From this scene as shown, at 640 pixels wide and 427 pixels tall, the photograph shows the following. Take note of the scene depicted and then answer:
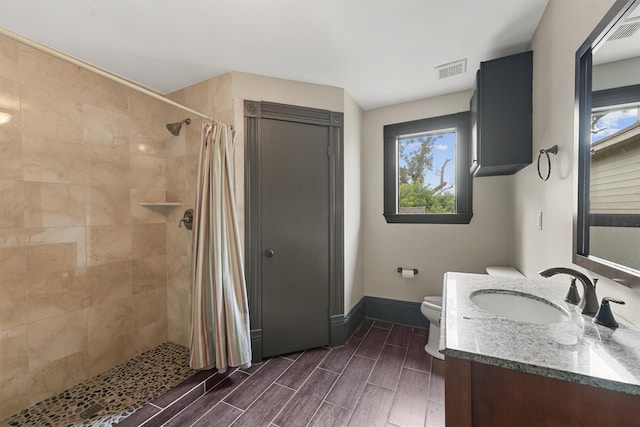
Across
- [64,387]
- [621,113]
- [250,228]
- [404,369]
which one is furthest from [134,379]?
[621,113]

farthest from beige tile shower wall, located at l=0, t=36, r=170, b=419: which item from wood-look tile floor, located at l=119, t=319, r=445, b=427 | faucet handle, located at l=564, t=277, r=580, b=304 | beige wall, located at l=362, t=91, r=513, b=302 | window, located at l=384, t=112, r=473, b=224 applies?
faucet handle, located at l=564, t=277, r=580, b=304

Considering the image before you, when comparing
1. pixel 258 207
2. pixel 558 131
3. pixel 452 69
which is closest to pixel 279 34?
pixel 258 207

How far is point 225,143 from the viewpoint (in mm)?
1884

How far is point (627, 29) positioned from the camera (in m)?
0.82

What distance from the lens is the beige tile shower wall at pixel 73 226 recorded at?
1572 mm

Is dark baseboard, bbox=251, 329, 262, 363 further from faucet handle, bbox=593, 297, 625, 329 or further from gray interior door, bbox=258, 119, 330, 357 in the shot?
faucet handle, bbox=593, 297, 625, 329

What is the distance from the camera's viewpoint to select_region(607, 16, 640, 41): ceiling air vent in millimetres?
793

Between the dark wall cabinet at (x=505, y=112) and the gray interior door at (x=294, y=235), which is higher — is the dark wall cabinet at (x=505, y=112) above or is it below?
above

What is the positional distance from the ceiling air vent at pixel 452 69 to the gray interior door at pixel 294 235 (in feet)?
3.40

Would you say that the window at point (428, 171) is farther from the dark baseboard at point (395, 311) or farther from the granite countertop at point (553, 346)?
the granite countertop at point (553, 346)

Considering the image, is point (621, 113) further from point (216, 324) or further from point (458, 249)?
point (216, 324)

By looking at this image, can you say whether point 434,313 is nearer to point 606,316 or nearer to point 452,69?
point 606,316

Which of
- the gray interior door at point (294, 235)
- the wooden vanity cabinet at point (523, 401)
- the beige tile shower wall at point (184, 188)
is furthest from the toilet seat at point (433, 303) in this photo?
the beige tile shower wall at point (184, 188)

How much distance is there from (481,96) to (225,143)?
1.89 meters
